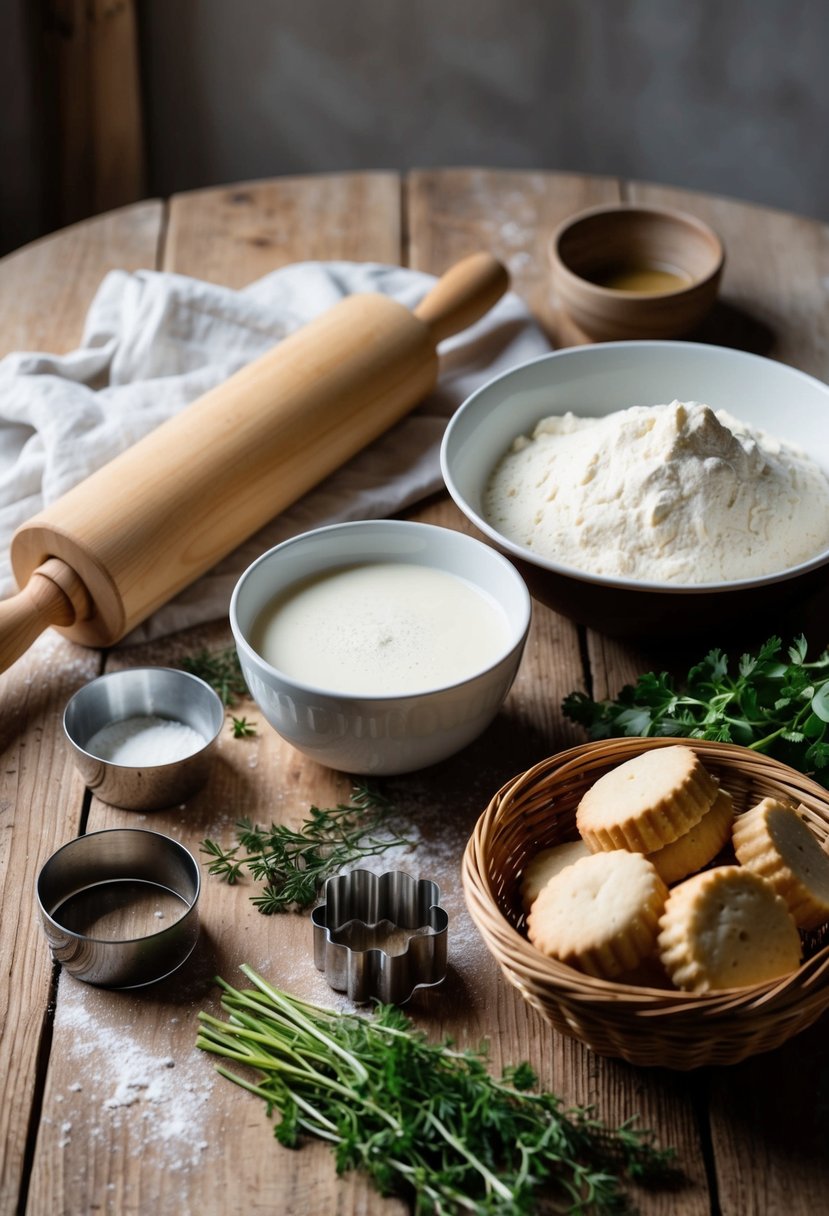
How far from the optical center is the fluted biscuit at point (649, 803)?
3.38ft

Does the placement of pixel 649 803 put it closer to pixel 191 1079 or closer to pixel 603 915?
pixel 603 915

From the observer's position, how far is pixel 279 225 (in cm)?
232

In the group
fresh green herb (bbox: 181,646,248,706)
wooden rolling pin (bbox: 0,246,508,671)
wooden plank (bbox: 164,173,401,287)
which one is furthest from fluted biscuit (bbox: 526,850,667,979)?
wooden plank (bbox: 164,173,401,287)

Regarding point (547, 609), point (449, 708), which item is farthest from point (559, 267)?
point (449, 708)

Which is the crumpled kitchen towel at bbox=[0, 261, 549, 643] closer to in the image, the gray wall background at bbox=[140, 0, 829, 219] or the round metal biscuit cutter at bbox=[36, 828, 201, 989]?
the round metal biscuit cutter at bbox=[36, 828, 201, 989]

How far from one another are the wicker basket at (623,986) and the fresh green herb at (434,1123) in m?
0.07

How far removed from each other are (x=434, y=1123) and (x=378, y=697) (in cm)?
39

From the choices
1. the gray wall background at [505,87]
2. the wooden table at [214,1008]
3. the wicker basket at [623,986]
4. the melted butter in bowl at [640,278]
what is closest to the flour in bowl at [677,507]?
the wooden table at [214,1008]

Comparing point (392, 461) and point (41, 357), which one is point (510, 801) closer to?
point (392, 461)

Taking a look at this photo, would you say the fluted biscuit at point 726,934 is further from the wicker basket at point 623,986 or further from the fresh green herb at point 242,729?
the fresh green herb at point 242,729

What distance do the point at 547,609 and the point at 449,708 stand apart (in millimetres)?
400

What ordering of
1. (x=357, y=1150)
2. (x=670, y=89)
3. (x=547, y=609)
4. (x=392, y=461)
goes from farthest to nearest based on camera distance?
(x=670, y=89) < (x=392, y=461) < (x=547, y=609) < (x=357, y=1150)

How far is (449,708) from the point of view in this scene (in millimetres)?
1218

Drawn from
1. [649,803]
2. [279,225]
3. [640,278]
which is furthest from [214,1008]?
[279,225]
